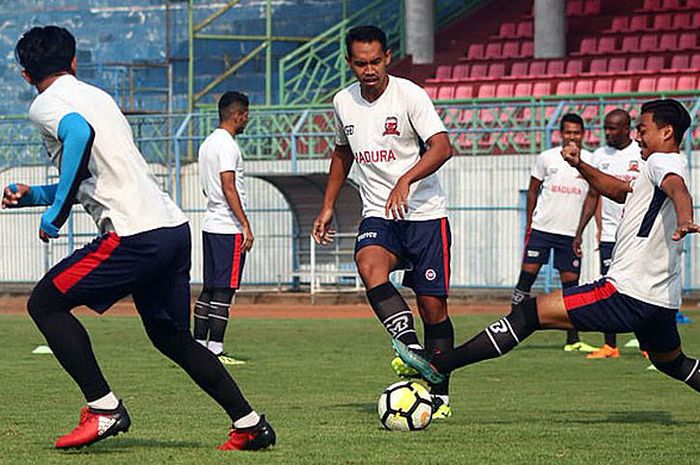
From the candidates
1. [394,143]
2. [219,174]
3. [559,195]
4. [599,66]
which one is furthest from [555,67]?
[394,143]

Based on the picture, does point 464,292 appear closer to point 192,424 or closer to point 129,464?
point 192,424

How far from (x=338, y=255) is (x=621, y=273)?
19.8 m

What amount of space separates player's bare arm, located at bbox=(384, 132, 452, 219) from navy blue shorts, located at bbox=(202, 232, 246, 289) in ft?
15.1

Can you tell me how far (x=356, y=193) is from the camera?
26844 mm

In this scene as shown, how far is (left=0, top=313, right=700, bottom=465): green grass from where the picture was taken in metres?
7.04

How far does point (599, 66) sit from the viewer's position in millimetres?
30297

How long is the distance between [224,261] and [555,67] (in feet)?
59.6

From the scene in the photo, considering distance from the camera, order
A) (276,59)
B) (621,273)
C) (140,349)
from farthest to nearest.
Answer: (276,59) → (140,349) → (621,273)

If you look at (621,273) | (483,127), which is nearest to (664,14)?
(483,127)

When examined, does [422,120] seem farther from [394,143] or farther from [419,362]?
[419,362]

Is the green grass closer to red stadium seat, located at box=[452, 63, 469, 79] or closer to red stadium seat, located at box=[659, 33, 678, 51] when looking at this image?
red stadium seat, located at box=[659, 33, 678, 51]

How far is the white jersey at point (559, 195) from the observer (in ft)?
49.2

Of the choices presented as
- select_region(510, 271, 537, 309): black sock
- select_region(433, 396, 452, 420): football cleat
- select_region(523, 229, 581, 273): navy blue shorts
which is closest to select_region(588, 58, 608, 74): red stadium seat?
select_region(523, 229, 581, 273): navy blue shorts

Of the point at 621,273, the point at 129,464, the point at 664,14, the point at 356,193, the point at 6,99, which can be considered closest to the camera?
the point at 129,464
